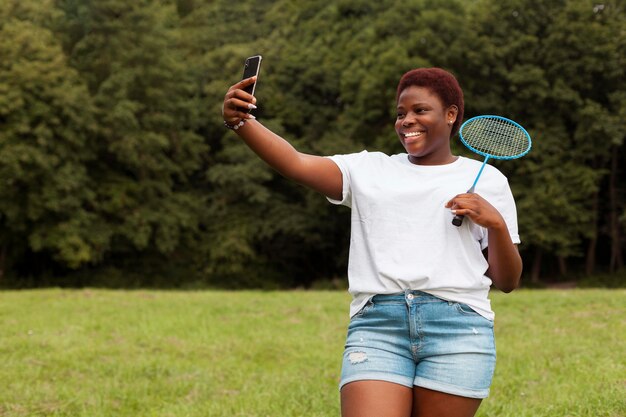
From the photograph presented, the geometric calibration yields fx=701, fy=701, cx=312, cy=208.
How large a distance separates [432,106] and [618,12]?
92.8 feet

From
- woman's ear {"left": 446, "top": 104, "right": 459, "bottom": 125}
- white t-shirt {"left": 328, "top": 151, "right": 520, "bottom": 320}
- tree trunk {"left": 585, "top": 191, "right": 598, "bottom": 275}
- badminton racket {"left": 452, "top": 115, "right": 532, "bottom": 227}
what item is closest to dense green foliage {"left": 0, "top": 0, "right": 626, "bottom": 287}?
tree trunk {"left": 585, "top": 191, "right": 598, "bottom": 275}

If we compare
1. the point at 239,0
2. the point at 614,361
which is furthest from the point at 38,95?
the point at 614,361

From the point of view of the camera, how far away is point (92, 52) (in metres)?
31.2

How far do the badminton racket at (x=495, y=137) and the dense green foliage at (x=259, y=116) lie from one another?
25.1 m

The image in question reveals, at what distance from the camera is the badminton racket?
116 inches

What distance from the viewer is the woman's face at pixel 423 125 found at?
2.67 metres

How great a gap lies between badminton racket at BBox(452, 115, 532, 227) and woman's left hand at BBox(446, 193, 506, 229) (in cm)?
48

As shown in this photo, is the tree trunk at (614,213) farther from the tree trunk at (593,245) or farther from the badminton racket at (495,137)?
the badminton racket at (495,137)

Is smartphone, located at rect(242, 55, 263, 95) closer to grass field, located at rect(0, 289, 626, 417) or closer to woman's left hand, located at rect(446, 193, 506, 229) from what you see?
woman's left hand, located at rect(446, 193, 506, 229)

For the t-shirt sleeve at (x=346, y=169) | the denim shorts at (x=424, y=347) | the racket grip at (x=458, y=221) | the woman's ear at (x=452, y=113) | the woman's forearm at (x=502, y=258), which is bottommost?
the denim shorts at (x=424, y=347)

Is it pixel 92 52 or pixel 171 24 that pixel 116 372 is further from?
Result: pixel 171 24

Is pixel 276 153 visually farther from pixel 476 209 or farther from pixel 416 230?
pixel 476 209

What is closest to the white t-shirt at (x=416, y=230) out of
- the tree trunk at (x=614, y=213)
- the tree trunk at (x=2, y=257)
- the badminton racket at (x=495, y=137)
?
the badminton racket at (x=495, y=137)

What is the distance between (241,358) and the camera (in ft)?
25.0
